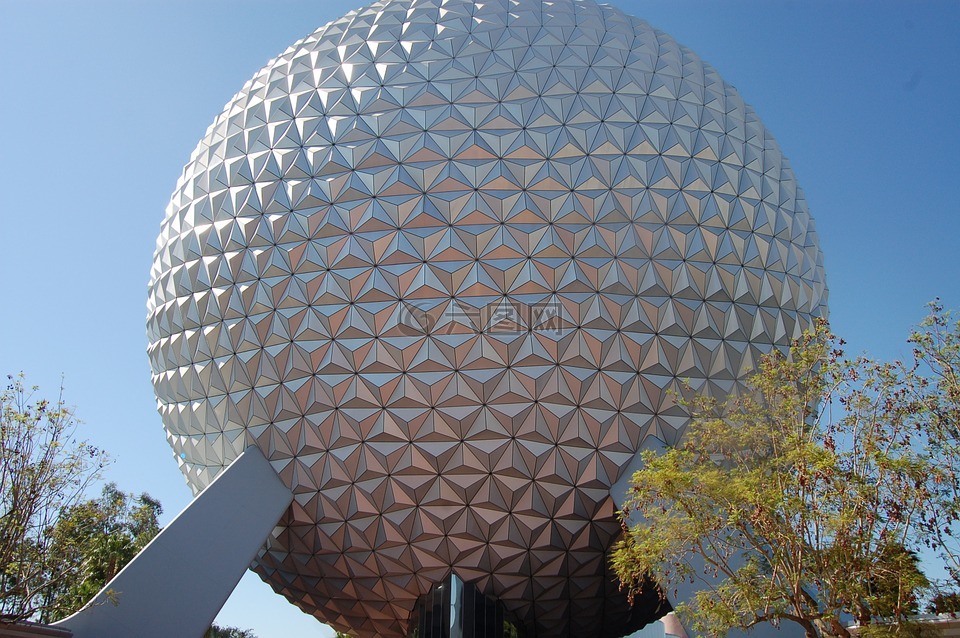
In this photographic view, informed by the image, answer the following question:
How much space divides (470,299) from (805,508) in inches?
356

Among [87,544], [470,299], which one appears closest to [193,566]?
[87,544]

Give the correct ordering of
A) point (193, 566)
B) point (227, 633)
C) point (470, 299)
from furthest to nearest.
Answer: point (227, 633)
point (470, 299)
point (193, 566)

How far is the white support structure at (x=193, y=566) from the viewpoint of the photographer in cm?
1502

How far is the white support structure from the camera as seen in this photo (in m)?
15.0

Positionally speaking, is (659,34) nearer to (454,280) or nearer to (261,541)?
(454,280)

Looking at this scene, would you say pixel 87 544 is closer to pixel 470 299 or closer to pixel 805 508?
pixel 470 299

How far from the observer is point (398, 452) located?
1861cm

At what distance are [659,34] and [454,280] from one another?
38.8 feet

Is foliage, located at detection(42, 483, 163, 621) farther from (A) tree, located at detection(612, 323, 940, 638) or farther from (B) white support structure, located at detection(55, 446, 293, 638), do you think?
(A) tree, located at detection(612, 323, 940, 638)

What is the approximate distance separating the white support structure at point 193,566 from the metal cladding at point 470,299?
1.42m

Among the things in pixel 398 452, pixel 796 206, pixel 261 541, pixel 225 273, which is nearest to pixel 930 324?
pixel 796 206

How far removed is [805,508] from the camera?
1232 cm

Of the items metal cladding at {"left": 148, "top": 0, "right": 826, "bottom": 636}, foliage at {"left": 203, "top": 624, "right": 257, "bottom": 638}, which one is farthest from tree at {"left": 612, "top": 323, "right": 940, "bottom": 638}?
foliage at {"left": 203, "top": 624, "right": 257, "bottom": 638}

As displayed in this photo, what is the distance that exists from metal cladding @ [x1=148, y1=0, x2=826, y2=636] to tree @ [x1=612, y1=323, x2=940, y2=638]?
4.75 meters
